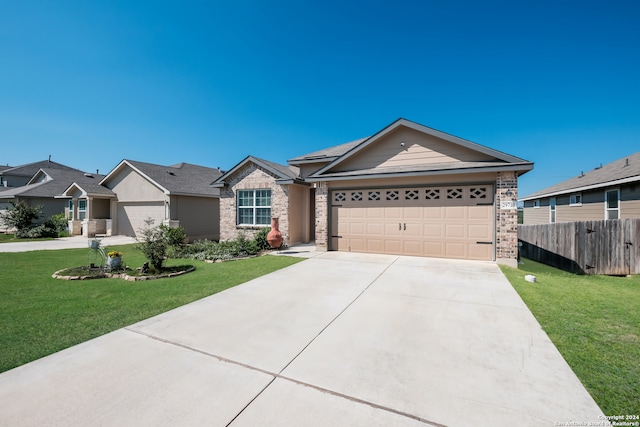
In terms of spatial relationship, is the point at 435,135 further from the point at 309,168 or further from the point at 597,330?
the point at 597,330

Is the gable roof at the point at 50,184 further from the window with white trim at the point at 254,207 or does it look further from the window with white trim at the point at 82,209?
the window with white trim at the point at 254,207

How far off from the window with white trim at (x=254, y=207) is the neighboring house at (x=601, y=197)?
53.0ft

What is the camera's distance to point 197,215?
17.3 m

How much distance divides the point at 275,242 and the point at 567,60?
15.5m

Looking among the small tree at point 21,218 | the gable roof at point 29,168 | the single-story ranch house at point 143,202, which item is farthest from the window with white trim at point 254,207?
the gable roof at point 29,168

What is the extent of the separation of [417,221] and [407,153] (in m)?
2.78

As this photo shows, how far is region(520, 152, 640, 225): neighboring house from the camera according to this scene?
11.3 metres

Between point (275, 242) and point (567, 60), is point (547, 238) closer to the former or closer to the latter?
point (567, 60)

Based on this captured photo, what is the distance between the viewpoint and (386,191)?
10.2 meters

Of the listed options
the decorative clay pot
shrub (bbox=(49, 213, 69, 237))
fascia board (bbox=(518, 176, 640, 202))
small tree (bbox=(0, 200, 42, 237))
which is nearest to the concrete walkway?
small tree (bbox=(0, 200, 42, 237))

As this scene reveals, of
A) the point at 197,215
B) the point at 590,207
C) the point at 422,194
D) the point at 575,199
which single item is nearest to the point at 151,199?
the point at 197,215

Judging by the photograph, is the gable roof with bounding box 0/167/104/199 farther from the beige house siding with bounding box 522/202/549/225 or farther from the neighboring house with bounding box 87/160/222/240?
the beige house siding with bounding box 522/202/549/225

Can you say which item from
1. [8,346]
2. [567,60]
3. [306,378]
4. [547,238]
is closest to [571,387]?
[306,378]

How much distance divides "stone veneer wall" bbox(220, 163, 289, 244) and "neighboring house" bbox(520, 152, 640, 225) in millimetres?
15141
